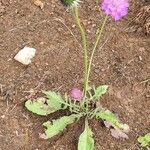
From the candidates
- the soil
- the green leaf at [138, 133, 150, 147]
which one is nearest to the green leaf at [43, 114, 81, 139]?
the soil

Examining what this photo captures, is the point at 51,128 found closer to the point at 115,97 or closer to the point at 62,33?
the point at 115,97

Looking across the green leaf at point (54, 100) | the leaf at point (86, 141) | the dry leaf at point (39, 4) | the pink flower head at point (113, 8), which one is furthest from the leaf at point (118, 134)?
the dry leaf at point (39, 4)

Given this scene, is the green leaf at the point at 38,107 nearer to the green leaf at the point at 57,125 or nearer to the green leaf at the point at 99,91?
the green leaf at the point at 57,125

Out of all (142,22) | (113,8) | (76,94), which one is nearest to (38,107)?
(76,94)

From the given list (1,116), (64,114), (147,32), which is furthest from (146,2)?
(1,116)

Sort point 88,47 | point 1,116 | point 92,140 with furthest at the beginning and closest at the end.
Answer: point 88,47, point 1,116, point 92,140

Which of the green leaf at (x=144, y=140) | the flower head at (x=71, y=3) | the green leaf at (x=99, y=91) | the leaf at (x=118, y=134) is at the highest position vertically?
the flower head at (x=71, y=3)
